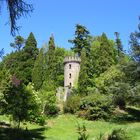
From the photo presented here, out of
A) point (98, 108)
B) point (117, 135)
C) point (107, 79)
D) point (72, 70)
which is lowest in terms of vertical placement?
point (117, 135)

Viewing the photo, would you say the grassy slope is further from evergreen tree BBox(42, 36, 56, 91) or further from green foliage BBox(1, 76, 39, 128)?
evergreen tree BBox(42, 36, 56, 91)

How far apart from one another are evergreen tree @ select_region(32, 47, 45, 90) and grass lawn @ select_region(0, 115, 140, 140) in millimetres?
15013

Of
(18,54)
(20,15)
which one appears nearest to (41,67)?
(18,54)

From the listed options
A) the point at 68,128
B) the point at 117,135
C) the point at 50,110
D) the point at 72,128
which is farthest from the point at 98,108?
the point at 117,135

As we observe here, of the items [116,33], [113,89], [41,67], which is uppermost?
[116,33]

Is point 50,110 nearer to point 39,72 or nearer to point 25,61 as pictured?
point 39,72

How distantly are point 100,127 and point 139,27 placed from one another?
13.6m

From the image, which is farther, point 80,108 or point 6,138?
point 80,108

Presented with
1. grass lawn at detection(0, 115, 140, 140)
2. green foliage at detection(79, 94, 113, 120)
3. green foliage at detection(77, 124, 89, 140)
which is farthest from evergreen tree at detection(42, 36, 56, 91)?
green foliage at detection(77, 124, 89, 140)

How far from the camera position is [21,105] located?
33.3 m

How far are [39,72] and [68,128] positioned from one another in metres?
24.9

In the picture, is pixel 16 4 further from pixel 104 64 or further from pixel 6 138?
pixel 104 64

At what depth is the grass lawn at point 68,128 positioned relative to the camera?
104 ft

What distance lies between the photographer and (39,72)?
61.9 m
